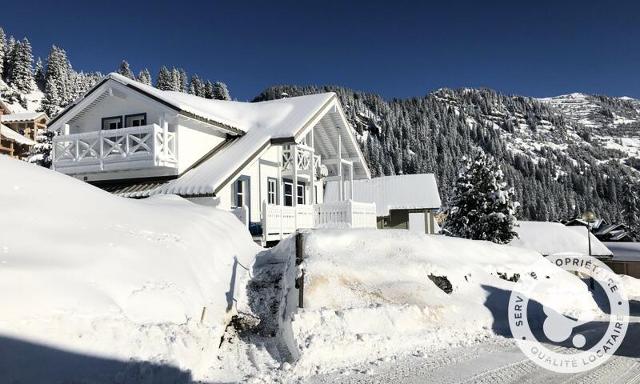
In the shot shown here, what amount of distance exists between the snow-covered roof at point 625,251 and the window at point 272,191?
53.8m

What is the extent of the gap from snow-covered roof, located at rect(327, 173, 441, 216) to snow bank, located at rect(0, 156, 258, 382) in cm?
2470

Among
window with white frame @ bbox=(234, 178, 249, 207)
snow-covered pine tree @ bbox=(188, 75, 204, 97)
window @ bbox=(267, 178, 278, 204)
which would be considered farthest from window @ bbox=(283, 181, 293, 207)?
snow-covered pine tree @ bbox=(188, 75, 204, 97)

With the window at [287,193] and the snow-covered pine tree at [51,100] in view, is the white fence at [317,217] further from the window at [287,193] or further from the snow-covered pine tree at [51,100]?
the snow-covered pine tree at [51,100]

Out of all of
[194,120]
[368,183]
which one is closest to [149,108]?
[194,120]

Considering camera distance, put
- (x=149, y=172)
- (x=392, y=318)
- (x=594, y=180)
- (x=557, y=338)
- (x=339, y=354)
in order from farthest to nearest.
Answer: (x=594, y=180)
(x=149, y=172)
(x=557, y=338)
(x=392, y=318)
(x=339, y=354)

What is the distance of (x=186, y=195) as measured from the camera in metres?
15.9

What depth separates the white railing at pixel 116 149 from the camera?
1681 cm

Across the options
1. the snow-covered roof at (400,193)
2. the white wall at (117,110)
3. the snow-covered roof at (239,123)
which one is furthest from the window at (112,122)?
the snow-covered roof at (400,193)

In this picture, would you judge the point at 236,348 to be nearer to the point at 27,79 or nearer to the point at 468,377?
the point at 468,377

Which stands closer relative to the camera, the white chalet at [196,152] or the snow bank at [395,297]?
the snow bank at [395,297]

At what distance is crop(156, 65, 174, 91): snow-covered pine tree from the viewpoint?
317 feet

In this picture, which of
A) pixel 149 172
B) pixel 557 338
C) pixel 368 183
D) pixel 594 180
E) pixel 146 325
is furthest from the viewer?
pixel 594 180

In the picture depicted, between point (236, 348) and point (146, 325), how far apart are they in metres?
2.15

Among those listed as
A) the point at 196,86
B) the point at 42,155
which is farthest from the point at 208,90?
the point at 42,155
